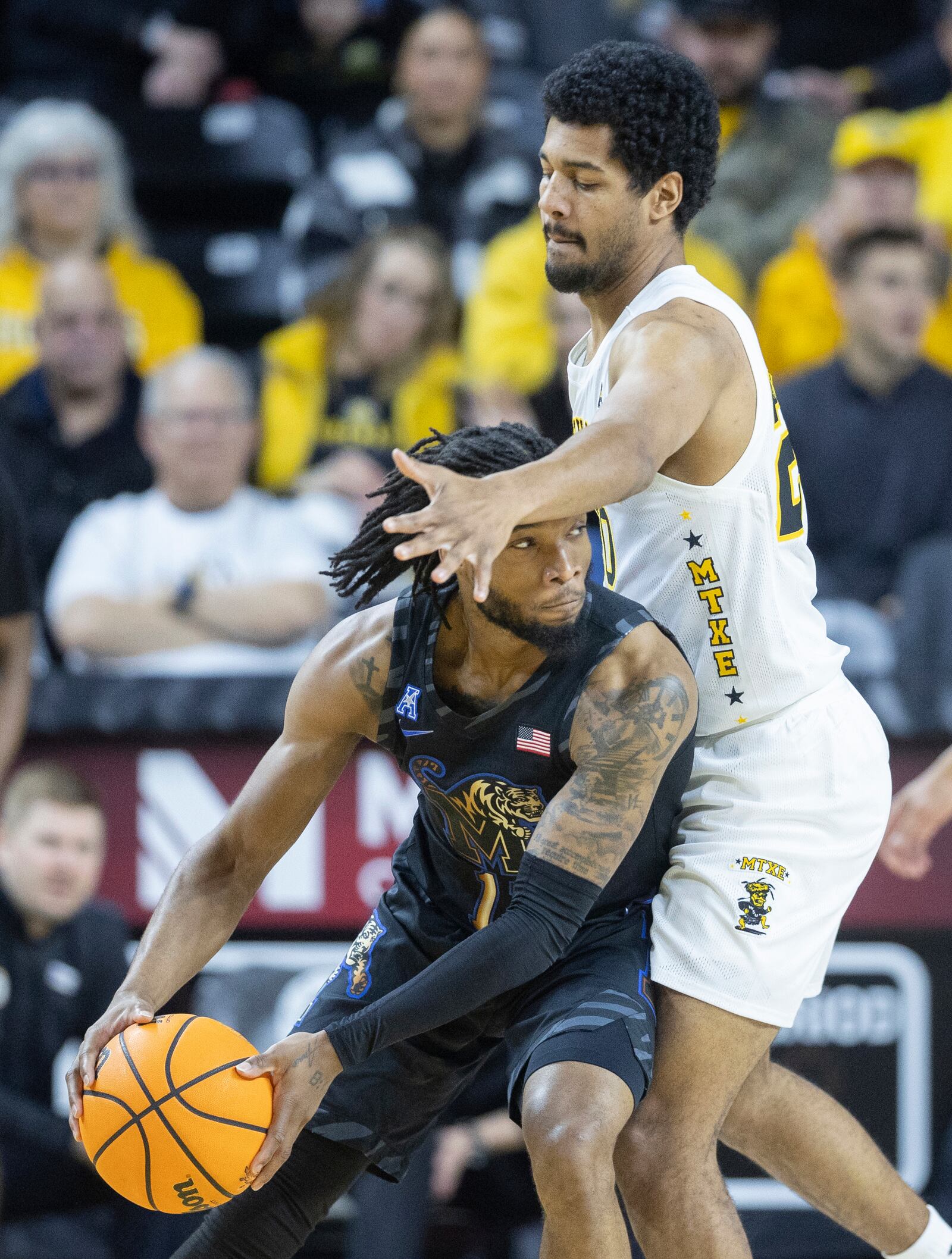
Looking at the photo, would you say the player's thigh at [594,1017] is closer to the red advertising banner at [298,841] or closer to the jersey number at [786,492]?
the jersey number at [786,492]

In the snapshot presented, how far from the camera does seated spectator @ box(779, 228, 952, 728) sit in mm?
5578

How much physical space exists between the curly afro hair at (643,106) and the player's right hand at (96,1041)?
5.49 ft

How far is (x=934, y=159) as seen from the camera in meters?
6.89

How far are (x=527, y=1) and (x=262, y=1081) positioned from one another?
6570mm

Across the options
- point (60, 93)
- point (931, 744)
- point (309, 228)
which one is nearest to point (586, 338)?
point (931, 744)

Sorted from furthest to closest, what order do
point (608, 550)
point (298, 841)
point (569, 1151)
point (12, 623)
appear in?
point (298, 841) < point (12, 623) < point (608, 550) < point (569, 1151)

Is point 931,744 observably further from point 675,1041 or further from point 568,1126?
point 568,1126

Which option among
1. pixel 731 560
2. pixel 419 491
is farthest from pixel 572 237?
pixel 731 560

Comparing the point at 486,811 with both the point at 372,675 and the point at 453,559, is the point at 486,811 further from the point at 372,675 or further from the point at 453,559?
the point at 453,559

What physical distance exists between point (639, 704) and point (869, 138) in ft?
15.6

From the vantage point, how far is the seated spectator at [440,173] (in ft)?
22.7

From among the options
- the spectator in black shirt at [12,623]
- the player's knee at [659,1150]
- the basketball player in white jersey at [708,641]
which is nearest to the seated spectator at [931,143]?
the spectator in black shirt at [12,623]

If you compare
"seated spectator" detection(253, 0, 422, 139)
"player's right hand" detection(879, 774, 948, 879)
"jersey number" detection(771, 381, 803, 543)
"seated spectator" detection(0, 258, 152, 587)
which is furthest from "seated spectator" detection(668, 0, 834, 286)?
"jersey number" detection(771, 381, 803, 543)

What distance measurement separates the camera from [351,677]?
122 inches
